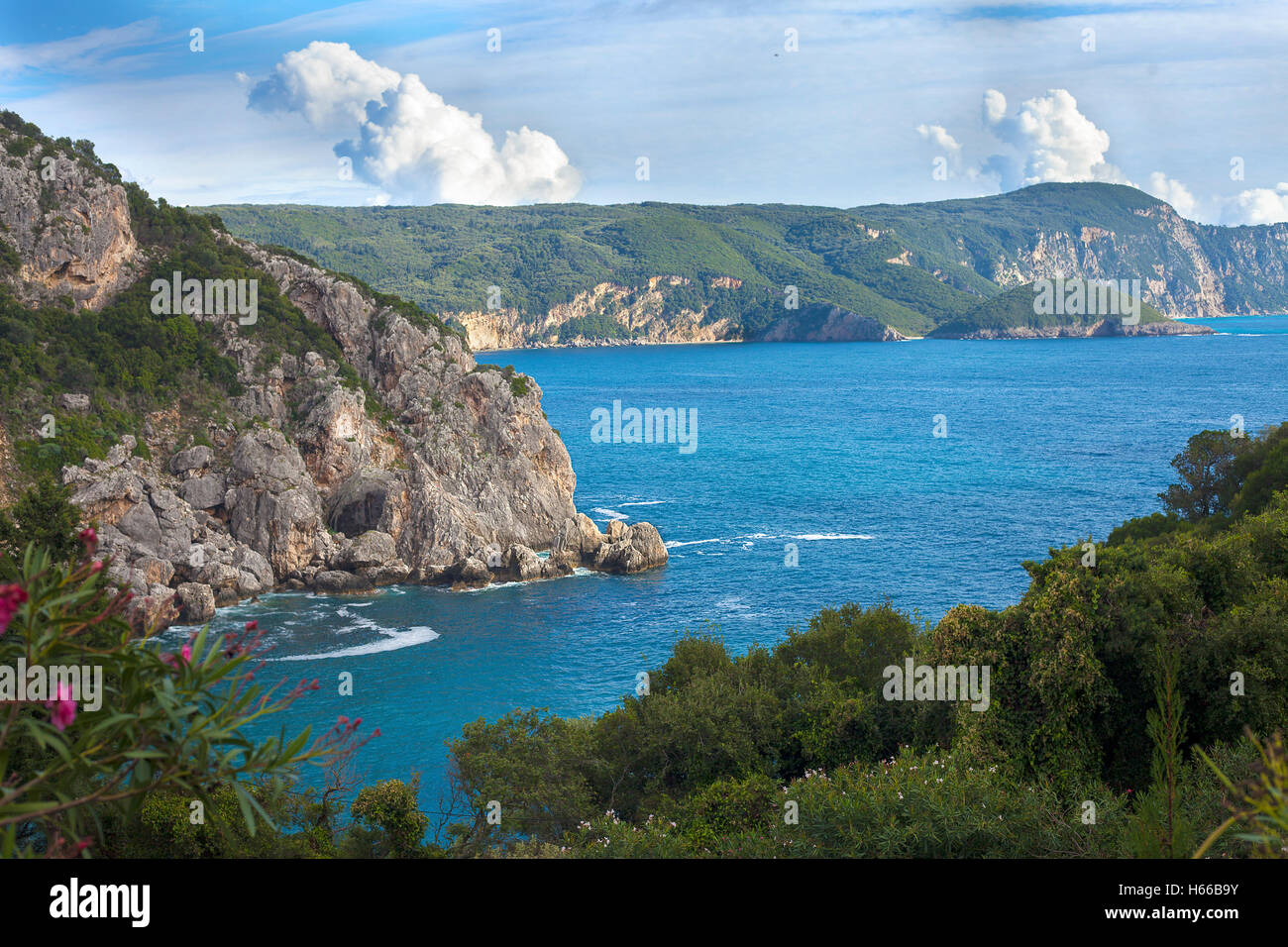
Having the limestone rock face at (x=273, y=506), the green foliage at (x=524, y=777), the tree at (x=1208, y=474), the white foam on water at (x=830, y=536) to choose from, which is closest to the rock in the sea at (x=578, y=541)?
the white foam on water at (x=830, y=536)

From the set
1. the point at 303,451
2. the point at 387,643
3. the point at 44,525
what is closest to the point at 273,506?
Result: the point at 303,451

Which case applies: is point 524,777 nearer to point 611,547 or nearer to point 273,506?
point 611,547

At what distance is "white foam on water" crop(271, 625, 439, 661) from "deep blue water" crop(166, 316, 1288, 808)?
0.16 meters

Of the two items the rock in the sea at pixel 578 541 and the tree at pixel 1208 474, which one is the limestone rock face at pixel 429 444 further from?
the tree at pixel 1208 474

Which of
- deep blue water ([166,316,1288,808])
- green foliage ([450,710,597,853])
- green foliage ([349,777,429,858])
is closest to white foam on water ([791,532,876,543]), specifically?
deep blue water ([166,316,1288,808])

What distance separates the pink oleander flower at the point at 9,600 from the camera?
10.7 feet

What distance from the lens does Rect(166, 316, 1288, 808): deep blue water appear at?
46.3 metres

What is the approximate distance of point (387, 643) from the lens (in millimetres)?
51000

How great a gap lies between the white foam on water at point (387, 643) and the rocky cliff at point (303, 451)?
27.6 feet

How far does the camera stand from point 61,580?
3836mm

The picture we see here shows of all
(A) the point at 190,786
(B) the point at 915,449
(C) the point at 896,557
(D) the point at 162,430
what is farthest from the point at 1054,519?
(A) the point at 190,786

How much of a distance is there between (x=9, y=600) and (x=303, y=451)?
65.6m
